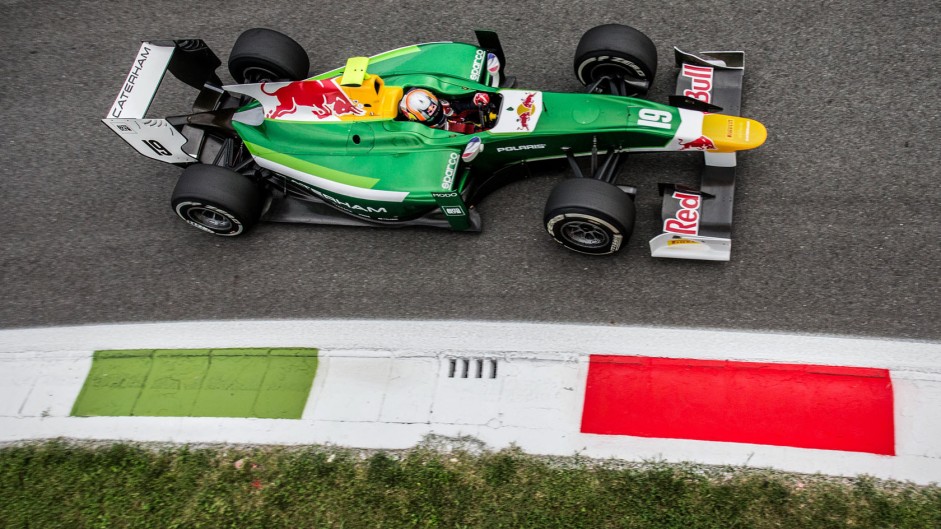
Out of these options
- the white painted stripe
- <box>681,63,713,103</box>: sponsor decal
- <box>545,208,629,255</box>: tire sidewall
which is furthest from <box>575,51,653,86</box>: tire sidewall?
the white painted stripe

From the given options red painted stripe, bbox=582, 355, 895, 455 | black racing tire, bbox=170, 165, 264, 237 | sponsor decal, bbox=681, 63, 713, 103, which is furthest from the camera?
sponsor decal, bbox=681, 63, 713, 103

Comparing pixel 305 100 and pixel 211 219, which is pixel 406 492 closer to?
pixel 211 219

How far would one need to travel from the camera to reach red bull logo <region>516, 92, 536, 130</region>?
5.54 meters

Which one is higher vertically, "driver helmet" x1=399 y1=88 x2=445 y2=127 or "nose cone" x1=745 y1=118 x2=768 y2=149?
"nose cone" x1=745 y1=118 x2=768 y2=149

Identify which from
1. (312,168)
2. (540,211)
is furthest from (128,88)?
(540,211)

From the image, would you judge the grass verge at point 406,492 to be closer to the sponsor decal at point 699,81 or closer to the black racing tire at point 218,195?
the black racing tire at point 218,195

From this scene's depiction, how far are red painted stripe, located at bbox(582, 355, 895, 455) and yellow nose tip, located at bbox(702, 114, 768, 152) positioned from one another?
5.03 feet

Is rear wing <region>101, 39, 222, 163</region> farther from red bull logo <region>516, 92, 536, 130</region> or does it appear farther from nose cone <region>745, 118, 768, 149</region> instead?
nose cone <region>745, 118, 768, 149</region>

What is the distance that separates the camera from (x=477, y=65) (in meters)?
5.91

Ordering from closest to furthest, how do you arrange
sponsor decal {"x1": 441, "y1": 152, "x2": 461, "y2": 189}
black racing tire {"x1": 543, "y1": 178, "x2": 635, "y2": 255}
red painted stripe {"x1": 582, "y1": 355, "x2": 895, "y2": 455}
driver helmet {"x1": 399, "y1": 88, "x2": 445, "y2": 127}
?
red painted stripe {"x1": 582, "y1": 355, "x2": 895, "y2": 455} → black racing tire {"x1": 543, "y1": 178, "x2": 635, "y2": 255} → sponsor decal {"x1": 441, "y1": 152, "x2": 461, "y2": 189} → driver helmet {"x1": 399, "y1": 88, "x2": 445, "y2": 127}

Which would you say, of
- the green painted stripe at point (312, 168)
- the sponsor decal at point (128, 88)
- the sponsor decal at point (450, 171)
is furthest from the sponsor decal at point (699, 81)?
the sponsor decal at point (128, 88)

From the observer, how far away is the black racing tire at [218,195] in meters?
5.70

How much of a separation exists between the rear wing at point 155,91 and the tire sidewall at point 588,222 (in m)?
2.97

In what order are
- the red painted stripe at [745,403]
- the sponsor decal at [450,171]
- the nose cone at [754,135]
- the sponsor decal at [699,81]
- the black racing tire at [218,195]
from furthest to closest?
the sponsor decal at [699,81] < the black racing tire at [218,195] < the sponsor decal at [450,171] < the nose cone at [754,135] < the red painted stripe at [745,403]
